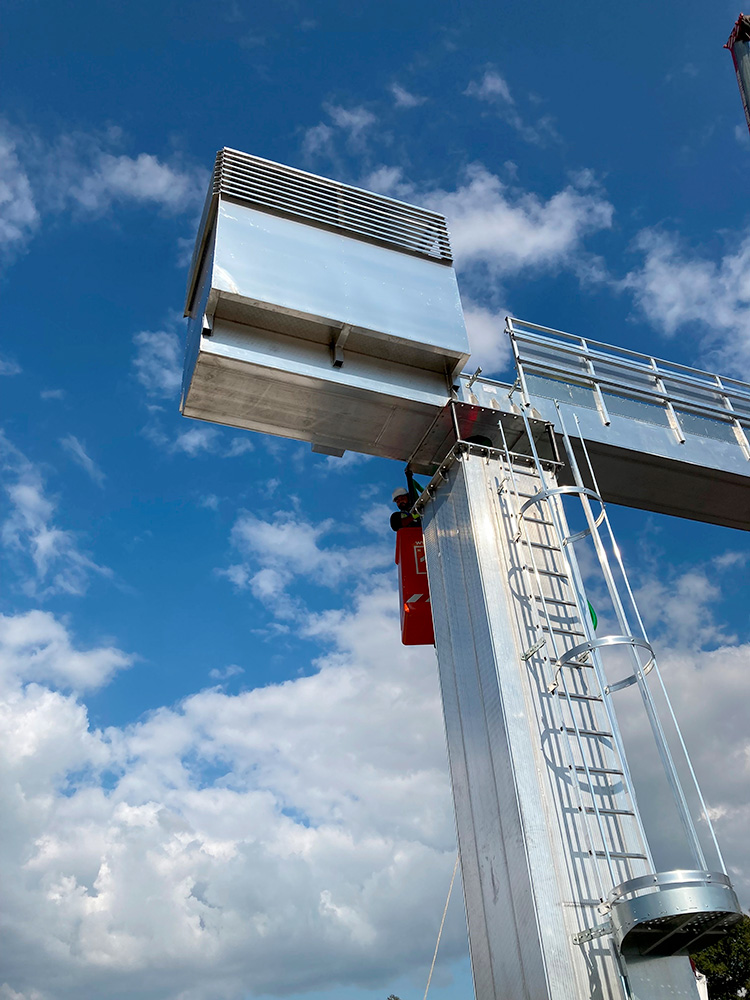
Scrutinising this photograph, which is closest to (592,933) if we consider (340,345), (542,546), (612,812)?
(612,812)

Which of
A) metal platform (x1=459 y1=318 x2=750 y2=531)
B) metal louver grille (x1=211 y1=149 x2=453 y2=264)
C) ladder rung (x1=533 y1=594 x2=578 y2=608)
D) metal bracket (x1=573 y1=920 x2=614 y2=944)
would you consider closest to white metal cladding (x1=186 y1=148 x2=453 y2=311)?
metal louver grille (x1=211 y1=149 x2=453 y2=264)

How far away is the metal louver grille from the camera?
38.0 ft

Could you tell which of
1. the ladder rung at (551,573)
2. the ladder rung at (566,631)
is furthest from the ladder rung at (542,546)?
the ladder rung at (566,631)

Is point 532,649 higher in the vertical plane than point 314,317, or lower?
lower

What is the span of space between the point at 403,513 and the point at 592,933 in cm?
617

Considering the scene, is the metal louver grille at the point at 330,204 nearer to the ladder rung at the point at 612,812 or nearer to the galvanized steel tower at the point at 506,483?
the galvanized steel tower at the point at 506,483

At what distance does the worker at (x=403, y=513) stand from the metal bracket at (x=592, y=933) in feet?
19.2

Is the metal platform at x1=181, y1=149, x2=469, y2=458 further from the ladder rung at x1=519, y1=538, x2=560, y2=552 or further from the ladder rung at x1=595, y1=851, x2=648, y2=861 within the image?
the ladder rung at x1=595, y1=851, x2=648, y2=861

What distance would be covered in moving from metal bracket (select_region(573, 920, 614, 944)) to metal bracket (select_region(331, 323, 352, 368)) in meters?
7.17

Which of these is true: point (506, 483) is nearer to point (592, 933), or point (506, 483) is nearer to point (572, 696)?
point (572, 696)

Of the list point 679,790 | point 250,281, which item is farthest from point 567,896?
point 250,281

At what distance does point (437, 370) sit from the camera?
1179 cm

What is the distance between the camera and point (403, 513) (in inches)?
475

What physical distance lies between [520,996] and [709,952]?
49.8m
